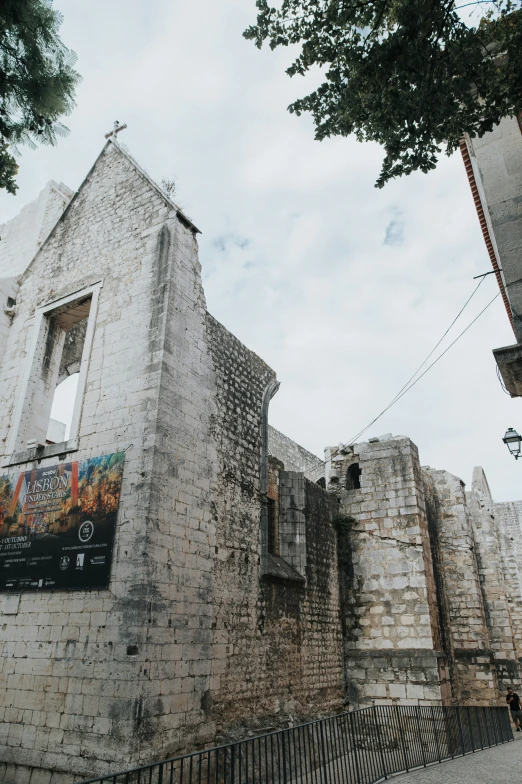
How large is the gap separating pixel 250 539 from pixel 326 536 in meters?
3.36

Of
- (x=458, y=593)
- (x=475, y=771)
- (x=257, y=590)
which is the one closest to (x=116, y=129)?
(x=257, y=590)

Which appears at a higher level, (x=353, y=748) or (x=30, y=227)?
(x=30, y=227)

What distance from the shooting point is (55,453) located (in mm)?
8781

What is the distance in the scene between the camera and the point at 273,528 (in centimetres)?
1150

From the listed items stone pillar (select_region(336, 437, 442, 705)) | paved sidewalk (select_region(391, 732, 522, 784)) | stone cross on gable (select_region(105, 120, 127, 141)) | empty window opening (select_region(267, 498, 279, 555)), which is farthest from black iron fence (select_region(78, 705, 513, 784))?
stone cross on gable (select_region(105, 120, 127, 141))

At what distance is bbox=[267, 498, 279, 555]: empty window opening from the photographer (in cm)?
1130

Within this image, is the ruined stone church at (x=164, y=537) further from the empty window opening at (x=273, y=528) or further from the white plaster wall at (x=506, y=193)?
the white plaster wall at (x=506, y=193)

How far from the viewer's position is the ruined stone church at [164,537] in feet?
23.2

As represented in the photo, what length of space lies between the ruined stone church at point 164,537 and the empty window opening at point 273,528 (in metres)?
0.05

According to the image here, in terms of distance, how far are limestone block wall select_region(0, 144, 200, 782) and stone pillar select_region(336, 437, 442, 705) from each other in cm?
619

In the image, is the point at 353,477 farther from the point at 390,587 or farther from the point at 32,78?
the point at 32,78

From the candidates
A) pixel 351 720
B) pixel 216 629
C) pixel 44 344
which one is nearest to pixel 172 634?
pixel 216 629

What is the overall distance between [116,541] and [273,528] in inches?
186

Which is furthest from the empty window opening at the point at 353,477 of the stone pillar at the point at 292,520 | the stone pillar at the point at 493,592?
the stone pillar at the point at 493,592
